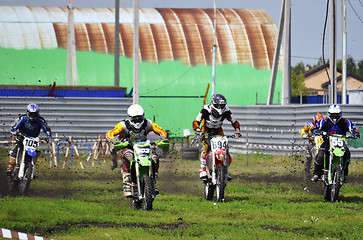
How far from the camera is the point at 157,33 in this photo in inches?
2336

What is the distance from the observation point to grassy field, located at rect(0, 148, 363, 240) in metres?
10.6

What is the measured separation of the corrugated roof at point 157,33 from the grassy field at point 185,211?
36872 mm

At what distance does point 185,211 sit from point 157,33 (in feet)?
155

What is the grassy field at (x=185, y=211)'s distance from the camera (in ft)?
34.9

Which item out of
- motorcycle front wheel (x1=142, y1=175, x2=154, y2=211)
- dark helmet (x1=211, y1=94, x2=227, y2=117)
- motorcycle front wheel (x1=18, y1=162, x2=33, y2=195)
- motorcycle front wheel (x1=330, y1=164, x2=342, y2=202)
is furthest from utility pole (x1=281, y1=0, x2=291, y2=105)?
motorcycle front wheel (x1=142, y1=175, x2=154, y2=211)

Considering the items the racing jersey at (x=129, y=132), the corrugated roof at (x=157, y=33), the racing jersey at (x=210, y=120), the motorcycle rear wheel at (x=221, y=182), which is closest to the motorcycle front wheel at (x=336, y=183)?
the motorcycle rear wheel at (x=221, y=182)

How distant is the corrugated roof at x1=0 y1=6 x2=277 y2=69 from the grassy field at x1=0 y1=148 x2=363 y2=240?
1452 inches

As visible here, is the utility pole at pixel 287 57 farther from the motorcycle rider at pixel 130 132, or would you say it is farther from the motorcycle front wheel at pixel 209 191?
the motorcycle rider at pixel 130 132

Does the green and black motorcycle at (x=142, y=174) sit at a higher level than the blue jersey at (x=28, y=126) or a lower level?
lower

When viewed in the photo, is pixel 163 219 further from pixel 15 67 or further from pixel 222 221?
pixel 15 67

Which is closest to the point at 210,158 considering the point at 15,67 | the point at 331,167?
the point at 331,167

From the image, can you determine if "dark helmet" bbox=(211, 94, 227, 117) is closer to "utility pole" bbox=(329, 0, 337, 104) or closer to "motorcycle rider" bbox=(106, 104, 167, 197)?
"motorcycle rider" bbox=(106, 104, 167, 197)

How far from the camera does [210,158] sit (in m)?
15.6

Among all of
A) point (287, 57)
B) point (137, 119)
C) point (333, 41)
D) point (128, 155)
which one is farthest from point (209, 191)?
point (333, 41)
